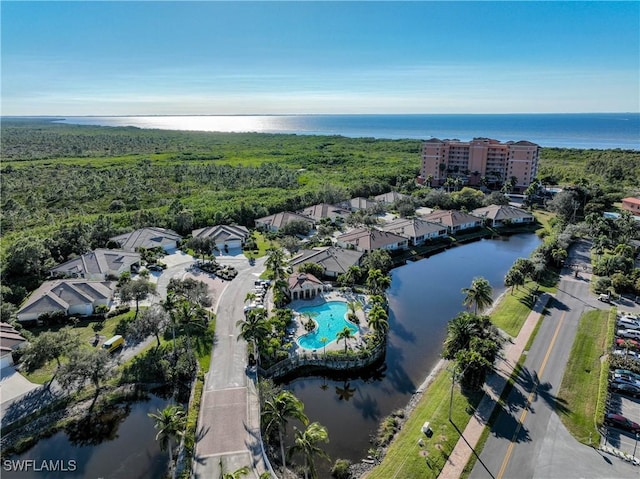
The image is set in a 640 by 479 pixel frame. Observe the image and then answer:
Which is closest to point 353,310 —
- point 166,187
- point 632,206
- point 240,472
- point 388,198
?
point 240,472

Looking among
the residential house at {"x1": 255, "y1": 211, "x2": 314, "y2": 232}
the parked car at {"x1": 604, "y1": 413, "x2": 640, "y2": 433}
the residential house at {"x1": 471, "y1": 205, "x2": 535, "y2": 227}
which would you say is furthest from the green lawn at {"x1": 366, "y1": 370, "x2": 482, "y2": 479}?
the residential house at {"x1": 471, "y1": 205, "x2": 535, "y2": 227}

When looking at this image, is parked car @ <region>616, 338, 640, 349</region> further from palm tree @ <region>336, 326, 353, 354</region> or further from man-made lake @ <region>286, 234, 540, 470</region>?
palm tree @ <region>336, 326, 353, 354</region>

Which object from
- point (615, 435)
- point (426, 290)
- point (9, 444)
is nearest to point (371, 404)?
point (615, 435)

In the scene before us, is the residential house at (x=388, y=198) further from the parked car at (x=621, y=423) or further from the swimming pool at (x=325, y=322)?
the parked car at (x=621, y=423)

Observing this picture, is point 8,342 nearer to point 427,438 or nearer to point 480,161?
point 427,438

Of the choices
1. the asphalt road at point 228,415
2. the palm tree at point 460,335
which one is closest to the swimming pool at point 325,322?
the asphalt road at point 228,415

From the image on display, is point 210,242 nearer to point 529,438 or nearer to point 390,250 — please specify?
point 390,250
